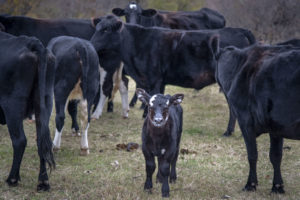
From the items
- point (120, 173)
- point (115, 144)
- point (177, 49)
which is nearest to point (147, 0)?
point (177, 49)

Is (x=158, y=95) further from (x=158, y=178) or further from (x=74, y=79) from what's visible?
(x=74, y=79)

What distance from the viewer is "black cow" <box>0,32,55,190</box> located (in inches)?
209

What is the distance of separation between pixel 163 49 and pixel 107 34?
1.19 metres

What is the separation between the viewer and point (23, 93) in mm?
5332

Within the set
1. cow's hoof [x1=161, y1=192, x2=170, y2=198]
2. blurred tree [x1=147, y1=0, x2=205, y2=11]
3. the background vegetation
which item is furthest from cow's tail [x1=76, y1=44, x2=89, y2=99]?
blurred tree [x1=147, y1=0, x2=205, y2=11]

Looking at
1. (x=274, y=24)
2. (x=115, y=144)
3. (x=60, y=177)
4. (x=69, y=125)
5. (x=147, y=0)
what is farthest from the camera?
(x=147, y=0)

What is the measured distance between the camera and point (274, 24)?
42.1 ft

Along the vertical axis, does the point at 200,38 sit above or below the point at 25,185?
above

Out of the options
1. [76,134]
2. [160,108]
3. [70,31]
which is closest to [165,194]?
[160,108]

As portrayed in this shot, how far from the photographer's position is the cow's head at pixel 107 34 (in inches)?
370

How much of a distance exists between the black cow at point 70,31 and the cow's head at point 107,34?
48 cm

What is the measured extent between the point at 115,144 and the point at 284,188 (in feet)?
10.4

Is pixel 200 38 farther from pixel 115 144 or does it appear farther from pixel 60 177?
pixel 60 177

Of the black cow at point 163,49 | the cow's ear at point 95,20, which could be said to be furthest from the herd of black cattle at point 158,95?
the cow's ear at point 95,20
